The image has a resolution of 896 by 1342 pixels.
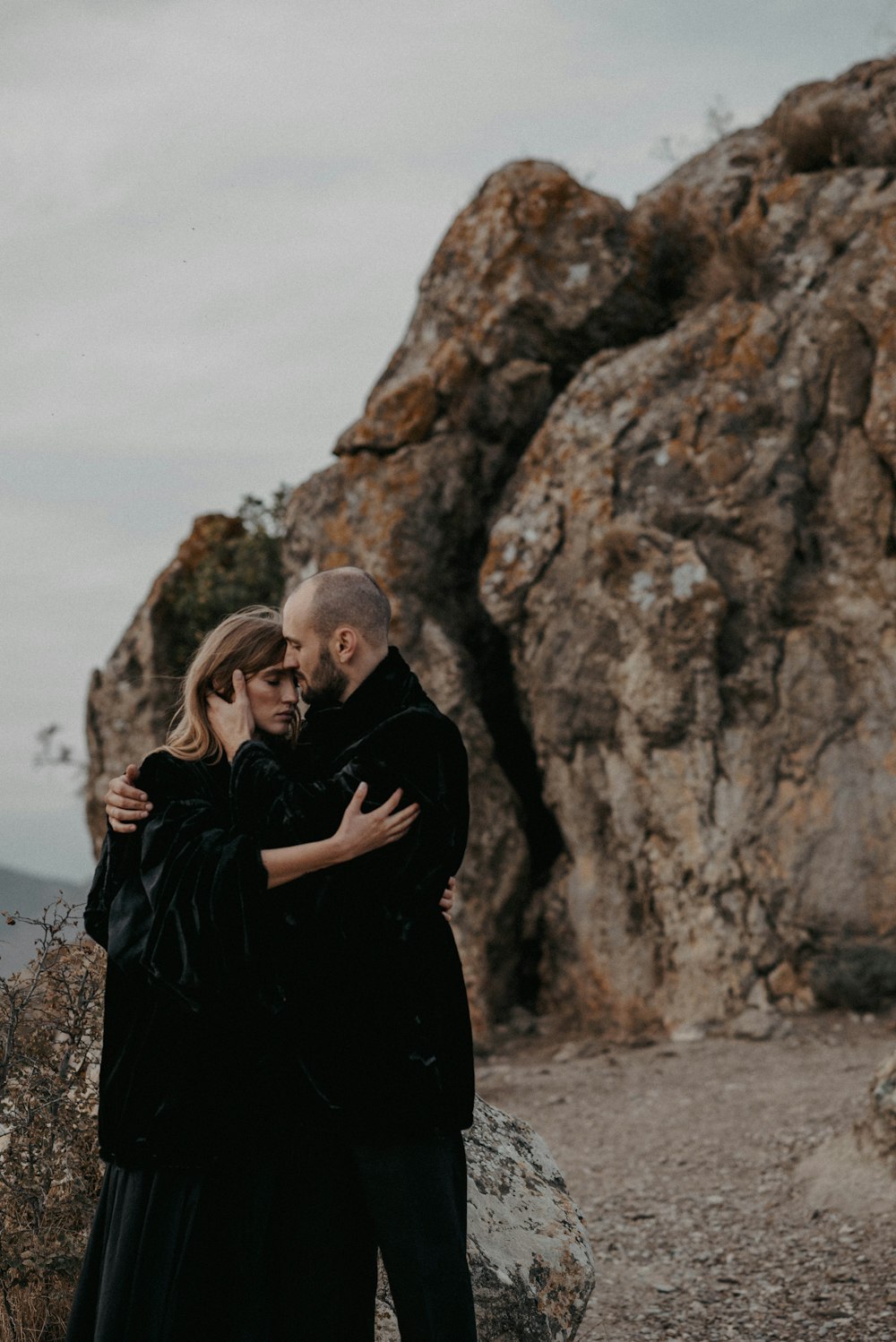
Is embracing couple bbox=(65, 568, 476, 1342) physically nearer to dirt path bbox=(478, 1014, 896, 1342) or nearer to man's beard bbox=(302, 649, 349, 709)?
man's beard bbox=(302, 649, 349, 709)

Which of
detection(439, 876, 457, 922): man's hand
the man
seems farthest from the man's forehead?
detection(439, 876, 457, 922): man's hand

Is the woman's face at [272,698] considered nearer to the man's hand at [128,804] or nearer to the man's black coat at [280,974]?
the man's black coat at [280,974]

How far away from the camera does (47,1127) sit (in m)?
3.64

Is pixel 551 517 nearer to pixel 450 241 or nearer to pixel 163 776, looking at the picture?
pixel 450 241

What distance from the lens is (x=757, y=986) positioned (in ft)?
30.1

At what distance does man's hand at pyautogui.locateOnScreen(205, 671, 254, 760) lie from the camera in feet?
9.45

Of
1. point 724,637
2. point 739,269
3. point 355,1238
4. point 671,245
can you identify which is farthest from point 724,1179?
point 671,245

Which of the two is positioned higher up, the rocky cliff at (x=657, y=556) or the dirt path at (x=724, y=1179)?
the rocky cliff at (x=657, y=556)

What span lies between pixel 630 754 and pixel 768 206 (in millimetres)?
5181

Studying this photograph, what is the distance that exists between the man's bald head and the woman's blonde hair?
169mm

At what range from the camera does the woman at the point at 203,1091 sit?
8.57 feet

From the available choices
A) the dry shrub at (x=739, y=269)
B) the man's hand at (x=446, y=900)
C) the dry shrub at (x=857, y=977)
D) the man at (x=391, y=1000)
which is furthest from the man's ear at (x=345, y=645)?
the dry shrub at (x=739, y=269)

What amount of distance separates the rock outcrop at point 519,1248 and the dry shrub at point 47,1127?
96 centimetres

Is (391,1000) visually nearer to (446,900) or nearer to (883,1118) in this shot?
(446,900)
